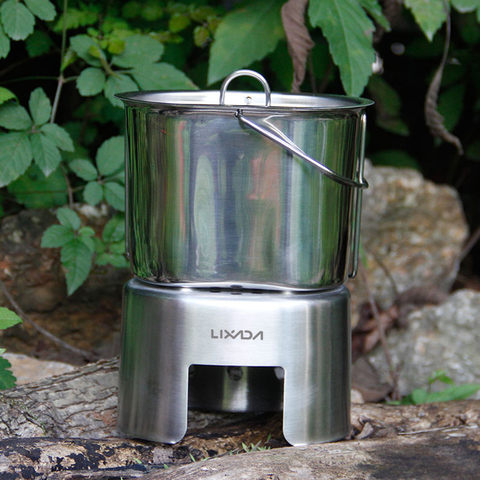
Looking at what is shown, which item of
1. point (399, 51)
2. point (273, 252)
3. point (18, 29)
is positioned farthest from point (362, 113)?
point (399, 51)

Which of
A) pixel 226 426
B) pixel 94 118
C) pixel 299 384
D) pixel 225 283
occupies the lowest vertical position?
pixel 226 426

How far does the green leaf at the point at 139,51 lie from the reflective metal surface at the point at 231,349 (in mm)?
713

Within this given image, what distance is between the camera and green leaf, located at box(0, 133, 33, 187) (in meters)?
1.62

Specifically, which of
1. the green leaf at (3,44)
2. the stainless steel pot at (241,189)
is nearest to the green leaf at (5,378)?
the stainless steel pot at (241,189)

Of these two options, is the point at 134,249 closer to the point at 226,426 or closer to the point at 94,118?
the point at 226,426

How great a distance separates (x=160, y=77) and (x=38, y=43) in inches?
19.8

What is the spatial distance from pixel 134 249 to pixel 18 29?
25.8 inches

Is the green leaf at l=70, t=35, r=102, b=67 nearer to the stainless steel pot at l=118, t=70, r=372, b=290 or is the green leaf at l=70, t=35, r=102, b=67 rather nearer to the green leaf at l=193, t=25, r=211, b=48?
the green leaf at l=193, t=25, r=211, b=48

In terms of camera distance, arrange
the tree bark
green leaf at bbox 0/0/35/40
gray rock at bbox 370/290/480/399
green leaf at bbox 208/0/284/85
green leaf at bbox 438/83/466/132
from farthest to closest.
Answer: green leaf at bbox 438/83/466/132 < gray rock at bbox 370/290/480/399 < green leaf at bbox 208/0/284/85 < green leaf at bbox 0/0/35/40 < the tree bark

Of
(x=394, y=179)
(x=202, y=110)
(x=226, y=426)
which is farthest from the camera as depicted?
(x=394, y=179)

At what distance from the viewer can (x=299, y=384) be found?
1301 millimetres

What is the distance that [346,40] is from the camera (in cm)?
167

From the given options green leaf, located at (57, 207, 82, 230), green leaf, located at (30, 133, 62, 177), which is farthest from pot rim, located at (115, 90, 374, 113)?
green leaf, located at (57, 207, 82, 230)

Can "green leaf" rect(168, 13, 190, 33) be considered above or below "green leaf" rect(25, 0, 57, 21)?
above
